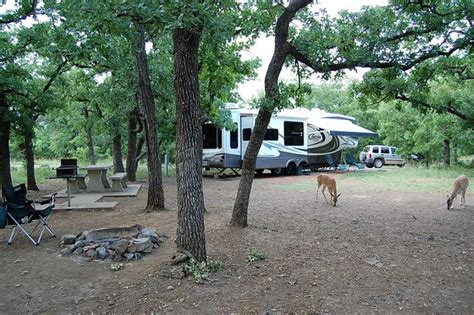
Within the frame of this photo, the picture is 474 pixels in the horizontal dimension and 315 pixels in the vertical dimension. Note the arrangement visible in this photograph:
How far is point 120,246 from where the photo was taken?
4621 mm

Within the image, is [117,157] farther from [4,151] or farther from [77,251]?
[77,251]

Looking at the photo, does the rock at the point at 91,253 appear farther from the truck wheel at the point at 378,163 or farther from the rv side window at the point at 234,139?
the truck wheel at the point at 378,163

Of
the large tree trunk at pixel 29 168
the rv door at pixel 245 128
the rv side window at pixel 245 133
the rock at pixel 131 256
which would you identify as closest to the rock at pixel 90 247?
the rock at pixel 131 256

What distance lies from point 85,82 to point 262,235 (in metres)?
10.3

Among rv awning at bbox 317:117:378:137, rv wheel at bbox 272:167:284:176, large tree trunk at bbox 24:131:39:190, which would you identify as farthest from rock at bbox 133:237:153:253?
rv awning at bbox 317:117:378:137

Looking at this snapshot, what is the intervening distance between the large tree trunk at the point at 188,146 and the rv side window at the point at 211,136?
11.1 metres

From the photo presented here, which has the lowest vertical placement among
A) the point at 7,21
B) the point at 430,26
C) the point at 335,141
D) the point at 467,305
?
the point at 467,305

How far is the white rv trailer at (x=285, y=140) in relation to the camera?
49.8 ft

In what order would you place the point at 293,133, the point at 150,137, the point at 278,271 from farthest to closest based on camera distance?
the point at 293,133
the point at 150,137
the point at 278,271

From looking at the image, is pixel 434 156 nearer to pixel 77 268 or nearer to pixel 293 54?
pixel 293 54

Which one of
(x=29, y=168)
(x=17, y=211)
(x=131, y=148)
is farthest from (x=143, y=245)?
(x=131, y=148)

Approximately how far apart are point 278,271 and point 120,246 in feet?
6.35

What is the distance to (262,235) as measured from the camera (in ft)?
18.5

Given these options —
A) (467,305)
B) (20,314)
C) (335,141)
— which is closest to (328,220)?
(467,305)
